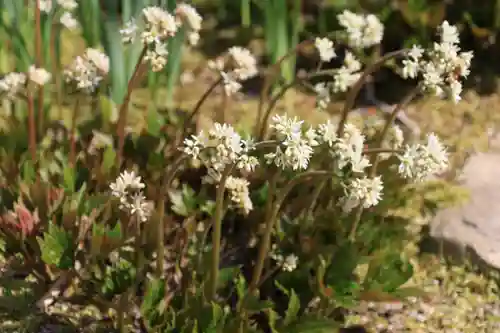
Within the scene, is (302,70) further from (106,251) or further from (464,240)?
(106,251)

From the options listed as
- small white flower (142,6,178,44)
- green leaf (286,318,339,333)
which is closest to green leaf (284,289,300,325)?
green leaf (286,318,339,333)

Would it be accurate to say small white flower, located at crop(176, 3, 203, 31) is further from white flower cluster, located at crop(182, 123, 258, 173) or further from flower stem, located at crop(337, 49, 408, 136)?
white flower cluster, located at crop(182, 123, 258, 173)

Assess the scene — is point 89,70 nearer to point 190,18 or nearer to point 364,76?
point 190,18

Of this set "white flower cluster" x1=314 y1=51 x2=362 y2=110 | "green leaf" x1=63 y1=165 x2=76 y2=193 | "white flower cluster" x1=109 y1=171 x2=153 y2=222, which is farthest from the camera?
"green leaf" x1=63 y1=165 x2=76 y2=193

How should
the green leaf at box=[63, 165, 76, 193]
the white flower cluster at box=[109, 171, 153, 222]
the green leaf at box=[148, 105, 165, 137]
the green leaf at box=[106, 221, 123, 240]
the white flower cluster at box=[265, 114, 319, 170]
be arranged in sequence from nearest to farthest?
the white flower cluster at box=[265, 114, 319, 170]
the white flower cluster at box=[109, 171, 153, 222]
the green leaf at box=[106, 221, 123, 240]
the green leaf at box=[63, 165, 76, 193]
the green leaf at box=[148, 105, 165, 137]

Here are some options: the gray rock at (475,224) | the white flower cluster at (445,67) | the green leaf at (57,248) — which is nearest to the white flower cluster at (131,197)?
the green leaf at (57,248)

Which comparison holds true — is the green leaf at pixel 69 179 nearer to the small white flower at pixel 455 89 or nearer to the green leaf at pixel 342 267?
the green leaf at pixel 342 267

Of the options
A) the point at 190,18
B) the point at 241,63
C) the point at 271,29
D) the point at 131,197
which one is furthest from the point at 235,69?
the point at 271,29
